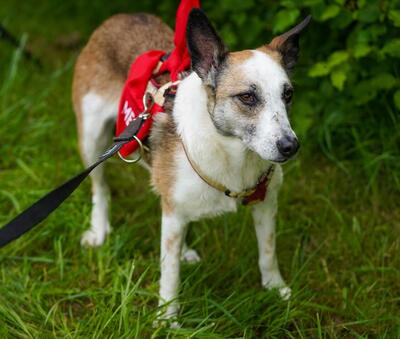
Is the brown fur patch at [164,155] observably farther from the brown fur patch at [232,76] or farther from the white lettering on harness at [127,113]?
the brown fur patch at [232,76]

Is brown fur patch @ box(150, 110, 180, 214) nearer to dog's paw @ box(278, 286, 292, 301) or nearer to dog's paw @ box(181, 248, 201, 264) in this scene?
dog's paw @ box(181, 248, 201, 264)

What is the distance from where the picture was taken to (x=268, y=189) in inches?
121

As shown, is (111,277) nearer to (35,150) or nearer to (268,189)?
(268,189)

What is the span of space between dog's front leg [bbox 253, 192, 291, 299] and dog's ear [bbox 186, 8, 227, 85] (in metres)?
0.72

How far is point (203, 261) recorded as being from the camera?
3.49 meters

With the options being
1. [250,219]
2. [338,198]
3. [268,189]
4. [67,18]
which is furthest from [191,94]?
[67,18]

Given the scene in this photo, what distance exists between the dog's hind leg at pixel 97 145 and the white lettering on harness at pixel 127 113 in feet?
1.15

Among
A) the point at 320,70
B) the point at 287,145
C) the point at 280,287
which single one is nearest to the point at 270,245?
the point at 280,287

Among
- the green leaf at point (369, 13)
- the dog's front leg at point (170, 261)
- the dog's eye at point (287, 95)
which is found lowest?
the dog's front leg at point (170, 261)

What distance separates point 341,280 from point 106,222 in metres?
1.50

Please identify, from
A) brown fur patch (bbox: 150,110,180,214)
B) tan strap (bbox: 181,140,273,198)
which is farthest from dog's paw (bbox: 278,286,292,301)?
brown fur patch (bbox: 150,110,180,214)

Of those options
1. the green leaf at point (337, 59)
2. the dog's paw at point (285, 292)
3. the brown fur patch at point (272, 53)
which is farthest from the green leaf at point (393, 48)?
the dog's paw at point (285, 292)

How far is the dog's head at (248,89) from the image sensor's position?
2564mm

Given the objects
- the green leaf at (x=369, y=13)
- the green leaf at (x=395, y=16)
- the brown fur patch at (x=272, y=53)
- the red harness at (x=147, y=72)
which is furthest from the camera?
the green leaf at (x=369, y=13)
